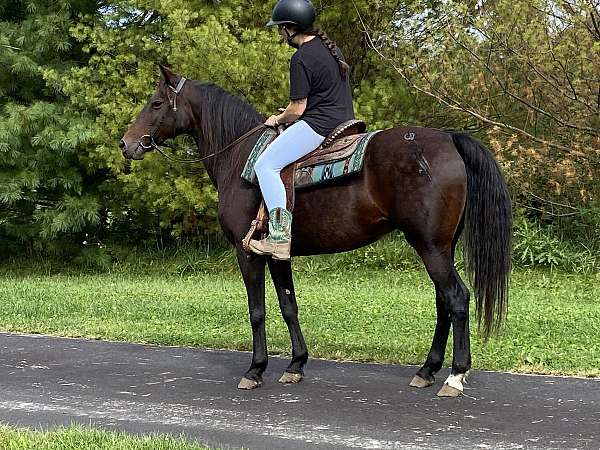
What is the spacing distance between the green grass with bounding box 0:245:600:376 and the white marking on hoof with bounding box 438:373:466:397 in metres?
0.68

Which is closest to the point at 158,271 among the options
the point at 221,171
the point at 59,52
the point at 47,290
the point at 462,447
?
the point at 47,290

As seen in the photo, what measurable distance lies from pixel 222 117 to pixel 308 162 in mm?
1006

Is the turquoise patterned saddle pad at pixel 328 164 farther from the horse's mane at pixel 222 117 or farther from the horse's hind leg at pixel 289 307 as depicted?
the horse's hind leg at pixel 289 307

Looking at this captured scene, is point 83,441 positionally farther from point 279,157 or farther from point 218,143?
point 218,143

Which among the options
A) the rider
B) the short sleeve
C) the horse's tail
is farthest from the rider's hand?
the horse's tail

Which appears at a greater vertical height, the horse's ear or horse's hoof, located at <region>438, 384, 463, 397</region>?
the horse's ear

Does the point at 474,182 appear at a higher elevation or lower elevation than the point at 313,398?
higher

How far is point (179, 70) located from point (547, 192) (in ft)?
23.9

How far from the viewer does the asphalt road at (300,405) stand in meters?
5.09

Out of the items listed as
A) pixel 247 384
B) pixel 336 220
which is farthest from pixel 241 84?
pixel 247 384

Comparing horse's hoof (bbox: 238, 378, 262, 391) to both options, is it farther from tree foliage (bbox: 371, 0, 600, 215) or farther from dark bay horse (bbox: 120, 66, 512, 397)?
tree foliage (bbox: 371, 0, 600, 215)

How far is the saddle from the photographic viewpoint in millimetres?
6434

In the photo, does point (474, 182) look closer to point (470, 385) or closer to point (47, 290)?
point (470, 385)

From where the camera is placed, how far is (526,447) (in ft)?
15.8
